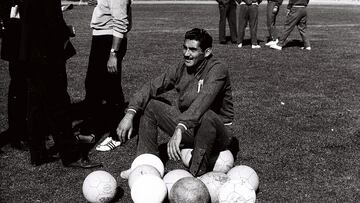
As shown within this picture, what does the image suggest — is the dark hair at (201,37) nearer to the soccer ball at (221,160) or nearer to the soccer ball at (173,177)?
the soccer ball at (221,160)

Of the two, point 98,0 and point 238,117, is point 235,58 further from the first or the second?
point 98,0

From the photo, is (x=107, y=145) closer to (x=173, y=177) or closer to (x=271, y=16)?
(x=173, y=177)

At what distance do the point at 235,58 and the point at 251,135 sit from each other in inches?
279

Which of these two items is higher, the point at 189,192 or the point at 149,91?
the point at 149,91

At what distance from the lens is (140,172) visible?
515 cm

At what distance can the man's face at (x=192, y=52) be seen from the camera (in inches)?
215

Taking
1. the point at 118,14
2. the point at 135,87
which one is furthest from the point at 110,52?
the point at 135,87

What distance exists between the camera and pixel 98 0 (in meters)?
6.26

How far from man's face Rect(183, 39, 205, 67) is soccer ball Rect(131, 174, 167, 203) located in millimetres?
1400

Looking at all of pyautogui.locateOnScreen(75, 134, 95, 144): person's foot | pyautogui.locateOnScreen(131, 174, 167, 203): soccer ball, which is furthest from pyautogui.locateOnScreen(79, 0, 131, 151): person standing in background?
pyautogui.locateOnScreen(131, 174, 167, 203): soccer ball

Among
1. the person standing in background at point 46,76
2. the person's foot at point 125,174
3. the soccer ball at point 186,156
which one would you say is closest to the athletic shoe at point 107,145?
the person standing in background at point 46,76

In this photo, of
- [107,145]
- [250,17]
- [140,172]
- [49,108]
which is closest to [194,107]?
[140,172]

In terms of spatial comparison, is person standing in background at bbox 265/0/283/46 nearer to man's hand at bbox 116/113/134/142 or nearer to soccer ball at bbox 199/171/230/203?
man's hand at bbox 116/113/134/142

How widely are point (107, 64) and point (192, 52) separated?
4.07 feet
